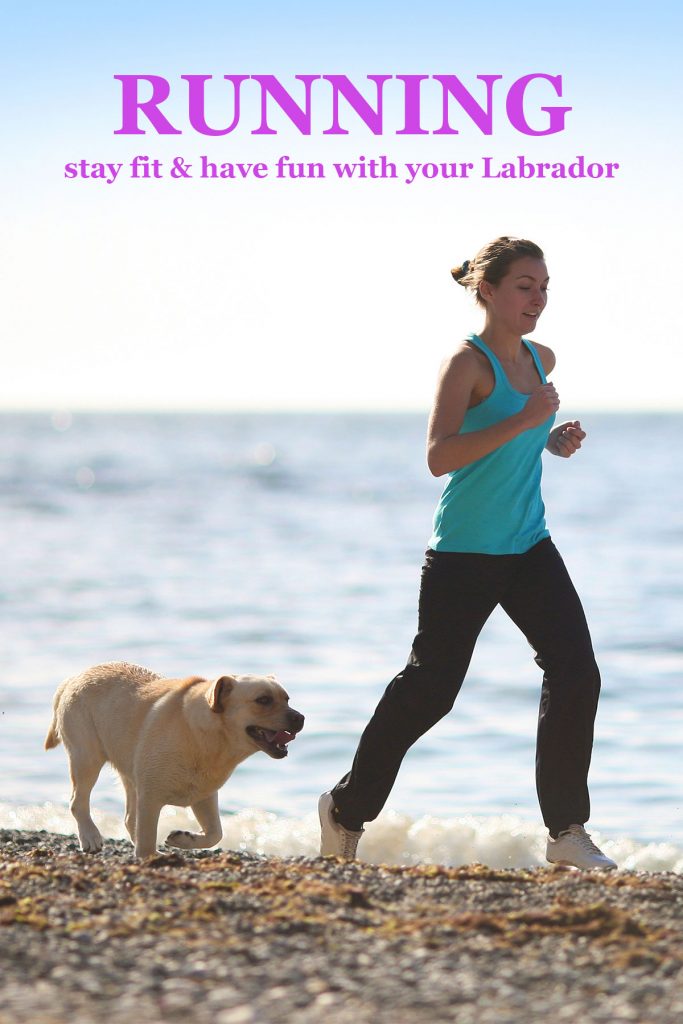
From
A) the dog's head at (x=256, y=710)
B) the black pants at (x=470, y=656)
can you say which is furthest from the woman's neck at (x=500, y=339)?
the dog's head at (x=256, y=710)

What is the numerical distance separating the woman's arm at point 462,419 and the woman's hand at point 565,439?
355mm

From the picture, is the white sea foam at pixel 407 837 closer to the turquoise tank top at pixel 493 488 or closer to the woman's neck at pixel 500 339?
the turquoise tank top at pixel 493 488

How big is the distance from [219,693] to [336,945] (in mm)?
2159

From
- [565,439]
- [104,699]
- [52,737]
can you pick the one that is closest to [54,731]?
[52,737]

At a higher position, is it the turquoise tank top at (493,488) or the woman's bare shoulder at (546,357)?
the woman's bare shoulder at (546,357)

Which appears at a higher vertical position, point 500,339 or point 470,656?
point 500,339

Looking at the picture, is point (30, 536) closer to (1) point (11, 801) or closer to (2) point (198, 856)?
(1) point (11, 801)

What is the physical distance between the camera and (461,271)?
589 centimetres

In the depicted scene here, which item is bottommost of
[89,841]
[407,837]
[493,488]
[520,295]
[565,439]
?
[407,837]

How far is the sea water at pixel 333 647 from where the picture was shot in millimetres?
8656

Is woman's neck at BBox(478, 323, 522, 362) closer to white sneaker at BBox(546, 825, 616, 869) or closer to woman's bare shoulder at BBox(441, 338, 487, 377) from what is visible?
woman's bare shoulder at BBox(441, 338, 487, 377)

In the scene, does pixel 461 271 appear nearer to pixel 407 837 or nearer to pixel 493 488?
pixel 493 488

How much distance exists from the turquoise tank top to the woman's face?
15cm

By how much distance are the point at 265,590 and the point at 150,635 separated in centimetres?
395
